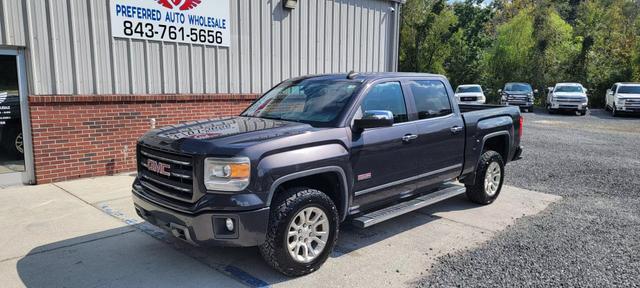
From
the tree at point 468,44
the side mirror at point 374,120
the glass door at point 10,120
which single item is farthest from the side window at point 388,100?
the tree at point 468,44

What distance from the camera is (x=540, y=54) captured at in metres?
33.8

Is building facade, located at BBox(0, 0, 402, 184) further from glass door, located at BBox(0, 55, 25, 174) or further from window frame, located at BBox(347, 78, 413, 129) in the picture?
window frame, located at BBox(347, 78, 413, 129)

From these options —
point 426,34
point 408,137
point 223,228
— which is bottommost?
point 223,228

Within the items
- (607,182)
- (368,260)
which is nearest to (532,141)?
(607,182)

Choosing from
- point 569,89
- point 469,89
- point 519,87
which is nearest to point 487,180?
point 469,89

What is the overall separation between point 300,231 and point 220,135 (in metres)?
1.09

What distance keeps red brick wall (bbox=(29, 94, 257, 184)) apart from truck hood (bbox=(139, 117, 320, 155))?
381 cm

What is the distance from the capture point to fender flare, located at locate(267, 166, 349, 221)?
3.72 metres

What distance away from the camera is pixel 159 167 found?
4.05 metres

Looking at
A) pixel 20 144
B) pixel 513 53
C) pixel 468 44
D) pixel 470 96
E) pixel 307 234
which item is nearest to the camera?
pixel 307 234

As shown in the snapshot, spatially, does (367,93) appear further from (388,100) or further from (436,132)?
(436,132)

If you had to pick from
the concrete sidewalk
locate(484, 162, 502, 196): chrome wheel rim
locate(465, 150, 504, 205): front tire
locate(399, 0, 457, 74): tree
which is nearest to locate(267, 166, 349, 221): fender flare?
the concrete sidewalk

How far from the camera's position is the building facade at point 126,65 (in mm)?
7016

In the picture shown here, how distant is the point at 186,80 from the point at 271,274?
19.1ft
